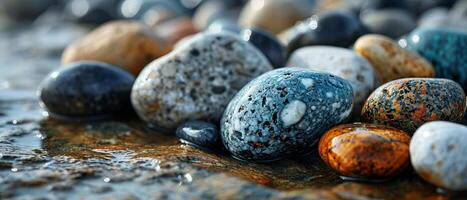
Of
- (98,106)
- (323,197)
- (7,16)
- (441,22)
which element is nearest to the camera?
(323,197)

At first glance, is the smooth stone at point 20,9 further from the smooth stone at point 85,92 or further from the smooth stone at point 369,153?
the smooth stone at point 369,153

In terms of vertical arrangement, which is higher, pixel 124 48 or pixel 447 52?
pixel 124 48

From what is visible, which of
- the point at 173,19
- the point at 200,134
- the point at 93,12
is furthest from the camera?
the point at 93,12

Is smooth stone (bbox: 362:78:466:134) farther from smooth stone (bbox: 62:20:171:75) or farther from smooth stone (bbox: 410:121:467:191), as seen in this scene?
smooth stone (bbox: 62:20:171:75)

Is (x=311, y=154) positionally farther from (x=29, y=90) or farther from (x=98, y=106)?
(x=29, y=90)

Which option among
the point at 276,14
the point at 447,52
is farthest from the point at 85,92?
the point at 276,14

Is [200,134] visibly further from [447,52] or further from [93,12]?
[93,12]

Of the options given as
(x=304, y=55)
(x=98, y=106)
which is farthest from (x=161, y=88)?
(x=304, y=55)
